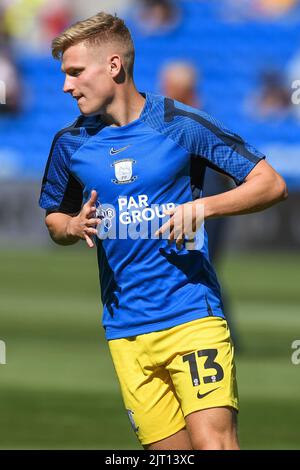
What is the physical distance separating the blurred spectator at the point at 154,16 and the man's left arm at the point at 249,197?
24207 millimetres

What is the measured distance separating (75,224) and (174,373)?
31.5 inches

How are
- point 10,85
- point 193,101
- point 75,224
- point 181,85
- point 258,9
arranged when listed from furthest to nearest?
point 10,85
point 258,9
point 193,101
point 181,85
point 75,224

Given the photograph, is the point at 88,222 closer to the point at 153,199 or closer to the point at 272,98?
the point at 153,199

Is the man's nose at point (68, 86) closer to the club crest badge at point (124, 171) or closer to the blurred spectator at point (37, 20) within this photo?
the club crest badge at point (124, 171)

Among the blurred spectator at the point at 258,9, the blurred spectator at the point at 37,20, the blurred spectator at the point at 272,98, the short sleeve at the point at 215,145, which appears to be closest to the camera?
the short sleeve at the point at 215,145

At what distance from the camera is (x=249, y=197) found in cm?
495

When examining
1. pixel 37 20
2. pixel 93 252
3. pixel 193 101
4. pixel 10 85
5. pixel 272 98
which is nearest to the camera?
pixel 193 101

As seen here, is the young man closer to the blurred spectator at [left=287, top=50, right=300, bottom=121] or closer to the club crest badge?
the club crest badge

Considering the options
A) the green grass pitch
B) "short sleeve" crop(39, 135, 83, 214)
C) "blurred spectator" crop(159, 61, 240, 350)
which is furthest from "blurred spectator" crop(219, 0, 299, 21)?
"short sleeve" crop(39, 135, 83, 214)

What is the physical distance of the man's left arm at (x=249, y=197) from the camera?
4.90 metres

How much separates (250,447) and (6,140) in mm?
22202

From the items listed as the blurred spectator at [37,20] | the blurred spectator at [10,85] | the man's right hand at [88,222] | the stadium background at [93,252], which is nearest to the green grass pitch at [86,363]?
the stadium background at [93,252]

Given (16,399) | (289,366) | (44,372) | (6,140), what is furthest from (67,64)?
(6,140)

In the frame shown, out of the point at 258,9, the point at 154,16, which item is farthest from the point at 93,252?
the point at 258,9
